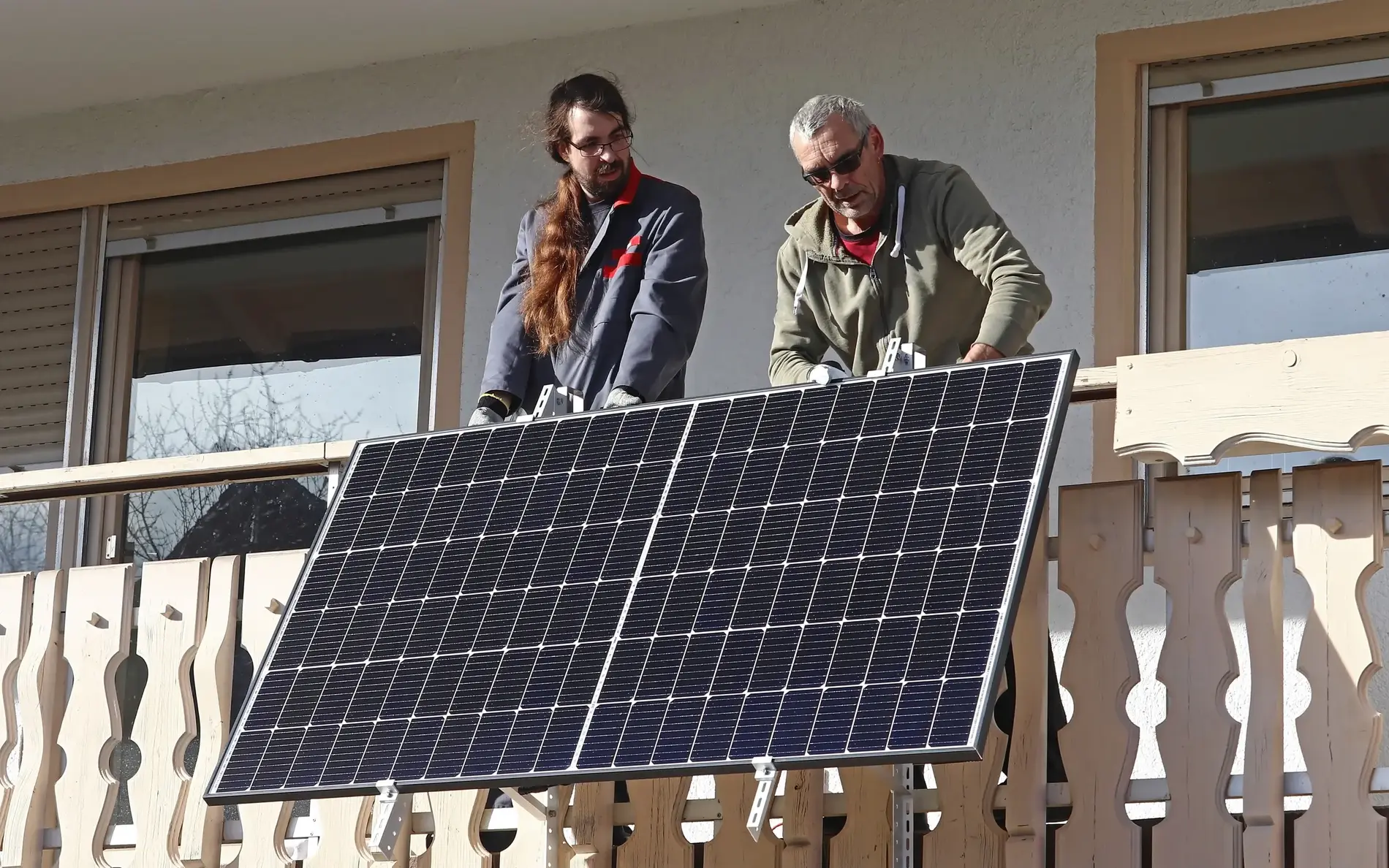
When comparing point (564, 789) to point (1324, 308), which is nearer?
point (564, 789)

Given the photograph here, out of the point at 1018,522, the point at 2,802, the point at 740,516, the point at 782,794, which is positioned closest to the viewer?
the point at 1018,522

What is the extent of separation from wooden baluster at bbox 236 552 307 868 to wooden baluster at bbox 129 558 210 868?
173mm

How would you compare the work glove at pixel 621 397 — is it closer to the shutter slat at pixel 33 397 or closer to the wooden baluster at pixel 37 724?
the wooden baluster at pixel 37 724

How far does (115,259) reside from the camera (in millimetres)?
9180

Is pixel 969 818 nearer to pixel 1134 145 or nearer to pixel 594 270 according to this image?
pixel 594 270

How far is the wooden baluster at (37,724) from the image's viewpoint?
5.94 metres

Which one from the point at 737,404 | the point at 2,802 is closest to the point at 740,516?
the point at 737,404

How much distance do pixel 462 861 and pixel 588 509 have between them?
104cm

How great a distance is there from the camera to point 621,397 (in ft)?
17.8

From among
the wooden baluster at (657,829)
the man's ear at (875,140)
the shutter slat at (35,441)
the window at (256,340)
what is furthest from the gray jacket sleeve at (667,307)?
the shutter slat at (35,441)

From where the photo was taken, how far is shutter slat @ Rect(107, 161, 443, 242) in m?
8.72

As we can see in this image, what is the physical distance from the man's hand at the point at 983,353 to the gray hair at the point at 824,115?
0.66 metres

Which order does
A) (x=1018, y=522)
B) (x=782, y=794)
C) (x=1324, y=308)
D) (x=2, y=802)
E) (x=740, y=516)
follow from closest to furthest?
(x=1018, y=522)
(x=740, y=516)
(x=782, y=794)
(x=2, y=802)
(x=1324, y=308)

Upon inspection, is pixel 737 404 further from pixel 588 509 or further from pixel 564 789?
pixel 564 789
